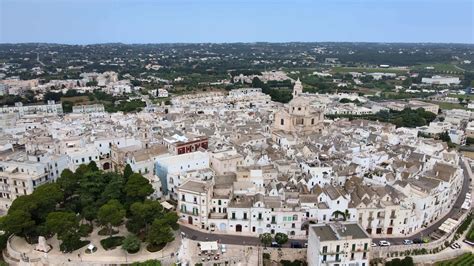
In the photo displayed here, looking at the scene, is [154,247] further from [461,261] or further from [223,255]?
[461,261]


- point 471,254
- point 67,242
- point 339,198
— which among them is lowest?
point 471,254

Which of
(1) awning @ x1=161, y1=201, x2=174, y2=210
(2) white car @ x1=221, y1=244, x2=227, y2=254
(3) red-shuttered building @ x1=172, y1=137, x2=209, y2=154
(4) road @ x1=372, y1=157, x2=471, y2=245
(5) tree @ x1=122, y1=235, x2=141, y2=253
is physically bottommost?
(4) road @ x1=372, y1=157, x2=471, y2=245

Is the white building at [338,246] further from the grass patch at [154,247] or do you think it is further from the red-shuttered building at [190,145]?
the red-shuttered building at [190,145]

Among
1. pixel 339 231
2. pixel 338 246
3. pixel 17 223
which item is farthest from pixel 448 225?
pixel 17 223

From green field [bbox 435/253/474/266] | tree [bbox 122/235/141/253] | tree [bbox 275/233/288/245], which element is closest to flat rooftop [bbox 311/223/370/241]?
tree [bbox 275/233/288/245]

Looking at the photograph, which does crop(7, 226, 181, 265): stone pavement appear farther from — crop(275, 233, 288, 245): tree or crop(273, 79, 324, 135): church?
crop(273, 79, 324, 135): church

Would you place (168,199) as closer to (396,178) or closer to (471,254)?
(396,178)

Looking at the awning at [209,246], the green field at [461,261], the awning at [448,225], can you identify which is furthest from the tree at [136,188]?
the awning at [448,225]

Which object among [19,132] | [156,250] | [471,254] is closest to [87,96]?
[19,132]
